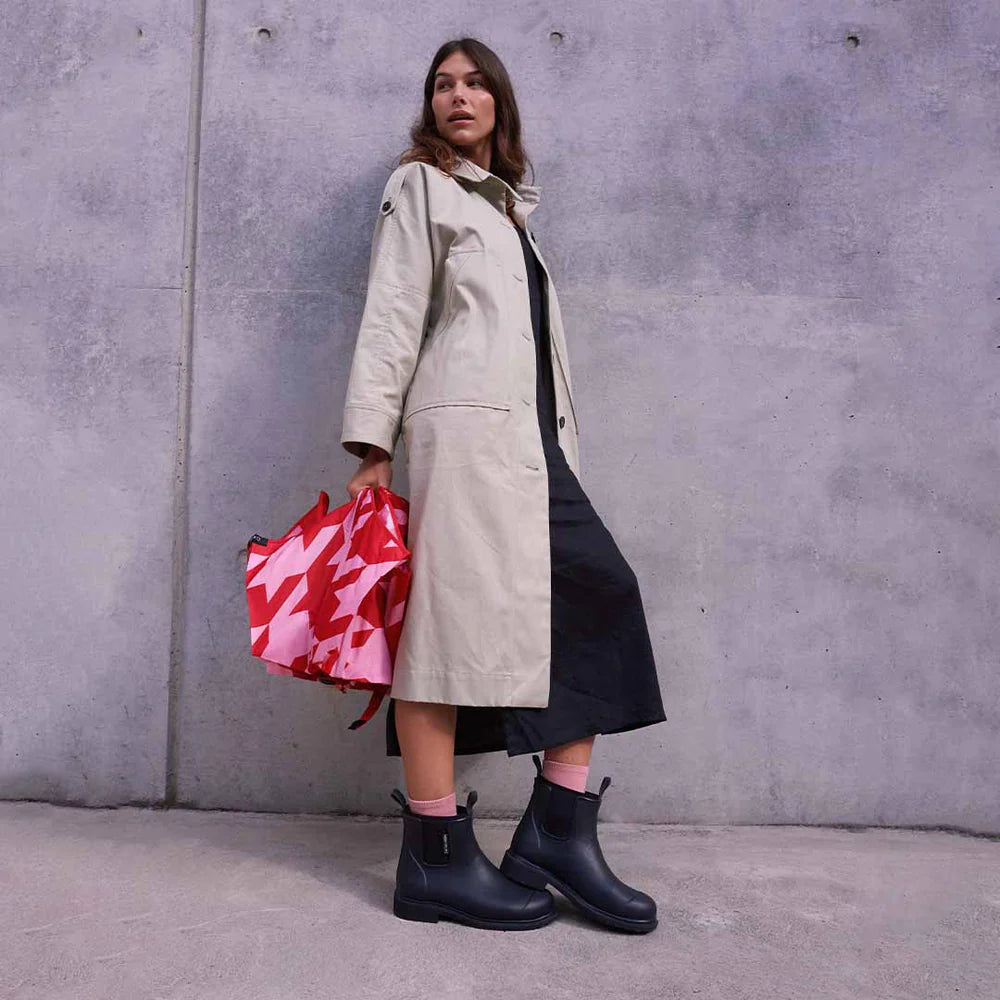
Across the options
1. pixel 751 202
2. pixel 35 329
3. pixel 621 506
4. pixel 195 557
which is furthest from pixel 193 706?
pixel 751 202

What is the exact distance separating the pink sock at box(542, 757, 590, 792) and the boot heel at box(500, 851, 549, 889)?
0.57 ft

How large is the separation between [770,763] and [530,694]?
100 centimetres

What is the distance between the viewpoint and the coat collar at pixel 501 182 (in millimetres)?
2127

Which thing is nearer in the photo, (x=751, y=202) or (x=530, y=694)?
(x=530, y=694)

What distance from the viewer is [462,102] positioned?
7.12 ft

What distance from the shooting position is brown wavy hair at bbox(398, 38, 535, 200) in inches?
84.8

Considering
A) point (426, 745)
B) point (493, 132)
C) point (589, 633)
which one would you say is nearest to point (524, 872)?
point (426, 745)

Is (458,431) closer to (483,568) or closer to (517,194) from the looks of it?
(483,568)

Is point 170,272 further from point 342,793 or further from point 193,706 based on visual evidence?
point 342,793

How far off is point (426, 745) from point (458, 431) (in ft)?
2.10

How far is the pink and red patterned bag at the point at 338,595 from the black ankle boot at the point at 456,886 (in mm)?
275

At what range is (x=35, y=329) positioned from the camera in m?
2.59

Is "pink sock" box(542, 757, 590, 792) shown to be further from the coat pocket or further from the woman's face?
the woman's face

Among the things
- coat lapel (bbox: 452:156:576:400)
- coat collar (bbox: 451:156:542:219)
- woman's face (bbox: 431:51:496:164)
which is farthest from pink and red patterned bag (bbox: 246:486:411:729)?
woman's face (bbox: 431:51:496:164)
